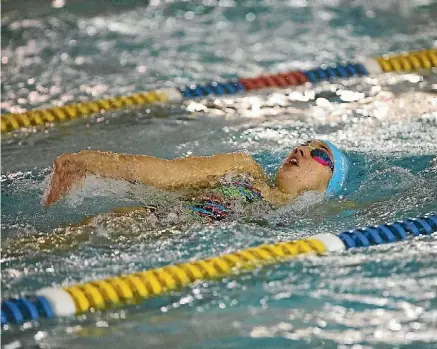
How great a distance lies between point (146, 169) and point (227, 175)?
15.9 inches

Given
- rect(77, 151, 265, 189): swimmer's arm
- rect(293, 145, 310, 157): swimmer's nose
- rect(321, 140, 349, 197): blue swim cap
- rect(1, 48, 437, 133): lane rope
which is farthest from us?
rect(1, 48, 437, 133): lane rope

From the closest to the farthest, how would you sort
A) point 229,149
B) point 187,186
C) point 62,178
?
point 62,178 → point 187,186 → point 229,149

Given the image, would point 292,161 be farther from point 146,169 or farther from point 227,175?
point 146,169

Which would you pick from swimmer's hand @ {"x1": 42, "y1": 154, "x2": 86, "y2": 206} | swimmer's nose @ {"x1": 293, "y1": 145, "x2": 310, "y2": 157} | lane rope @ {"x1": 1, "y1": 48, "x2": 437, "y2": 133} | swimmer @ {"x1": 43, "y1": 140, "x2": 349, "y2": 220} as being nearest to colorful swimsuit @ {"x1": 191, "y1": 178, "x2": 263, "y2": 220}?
swimmer @ {"x1": 43, "y1": 140, "x2": 349, "y2": 220}

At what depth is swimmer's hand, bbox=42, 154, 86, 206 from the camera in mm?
3562

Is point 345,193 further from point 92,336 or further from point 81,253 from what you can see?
point 92,336

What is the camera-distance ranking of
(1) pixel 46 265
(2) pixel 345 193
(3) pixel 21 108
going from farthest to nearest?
1. (3) pixel 21 108
2. (2) pixel 345 193
3. (1) pixel 46 265

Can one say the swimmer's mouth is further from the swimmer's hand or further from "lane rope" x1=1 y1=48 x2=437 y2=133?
"lane rope" x1=1 y1=48 x2=437 y2=133

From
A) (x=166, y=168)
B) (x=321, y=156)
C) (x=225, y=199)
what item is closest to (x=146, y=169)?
(x=166, y=168)

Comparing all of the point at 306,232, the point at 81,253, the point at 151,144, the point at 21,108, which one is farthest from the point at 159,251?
the point at 21,108

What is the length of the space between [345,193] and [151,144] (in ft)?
4.53

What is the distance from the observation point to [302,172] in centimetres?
407

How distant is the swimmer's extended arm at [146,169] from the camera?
3594 mm

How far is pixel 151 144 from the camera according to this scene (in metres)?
5.24
